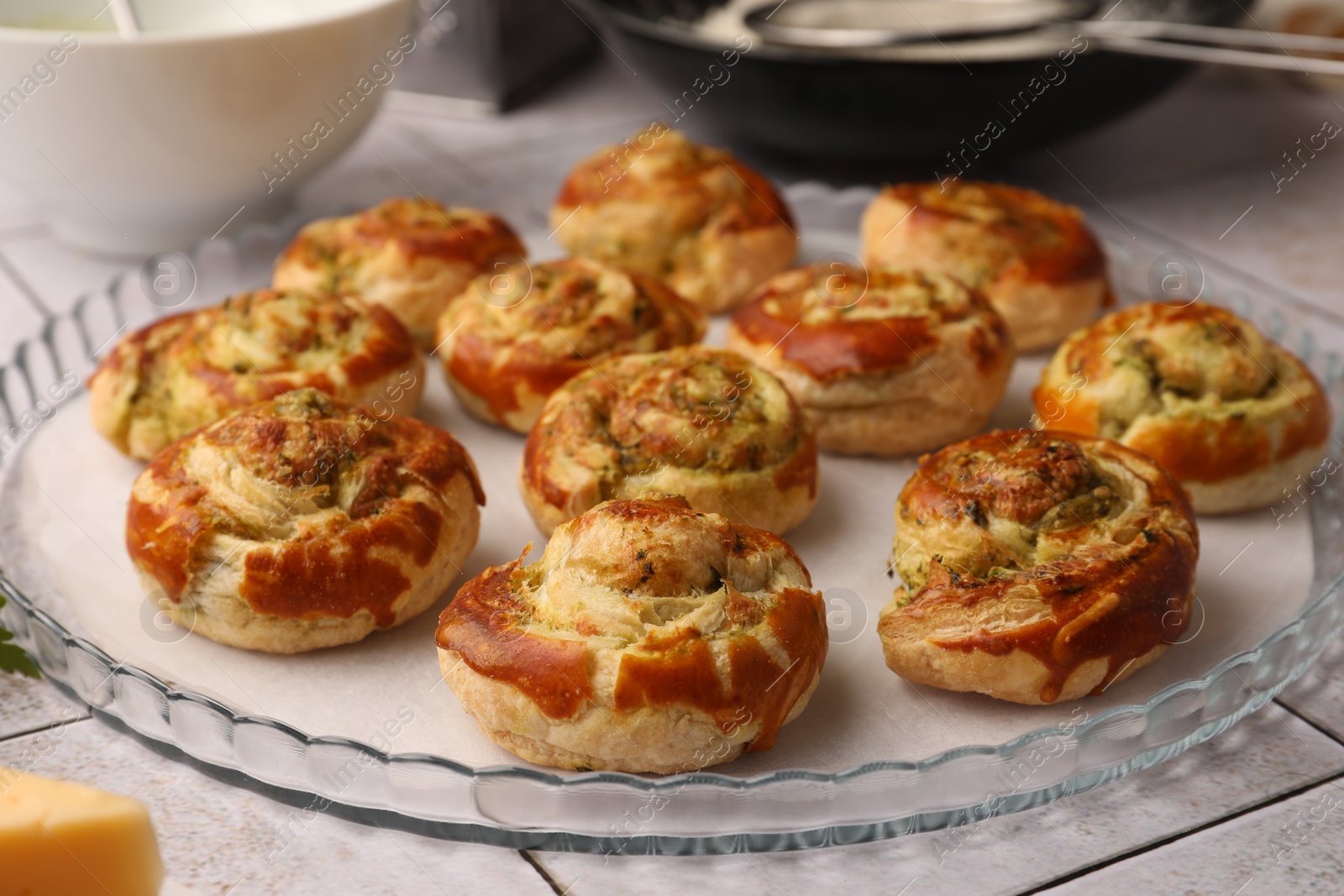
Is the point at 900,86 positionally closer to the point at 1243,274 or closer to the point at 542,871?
the point at 1243,274

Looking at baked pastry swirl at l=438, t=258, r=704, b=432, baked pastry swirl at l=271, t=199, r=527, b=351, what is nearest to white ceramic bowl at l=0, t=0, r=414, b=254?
baked pastry swirl at l=271, t=199, r=527, b=351

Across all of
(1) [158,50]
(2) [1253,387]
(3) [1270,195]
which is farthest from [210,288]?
(3) [1270,195]

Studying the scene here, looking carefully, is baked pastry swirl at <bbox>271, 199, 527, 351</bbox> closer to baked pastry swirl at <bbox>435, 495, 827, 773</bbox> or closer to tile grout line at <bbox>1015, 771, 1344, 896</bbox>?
baked pastry swirl at <bbox>435, 495, 827, 773</bbox>

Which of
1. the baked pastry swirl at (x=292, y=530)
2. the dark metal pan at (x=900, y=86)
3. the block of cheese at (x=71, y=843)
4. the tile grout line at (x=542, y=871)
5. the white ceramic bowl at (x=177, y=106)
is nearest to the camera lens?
the block of cheese at (x=71, y=843)

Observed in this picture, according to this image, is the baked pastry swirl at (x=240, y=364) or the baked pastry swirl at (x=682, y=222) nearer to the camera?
the baked pastry swirl at (x=240, y=364)

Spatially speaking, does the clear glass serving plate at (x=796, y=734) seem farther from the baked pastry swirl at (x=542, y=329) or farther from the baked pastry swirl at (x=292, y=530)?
the baked pastry swirl at (x=542, y=329)

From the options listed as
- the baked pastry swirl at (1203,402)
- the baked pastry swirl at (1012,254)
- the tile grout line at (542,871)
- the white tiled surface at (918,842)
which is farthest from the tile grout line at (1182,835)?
the baked pastry swirl at (1012,254)
